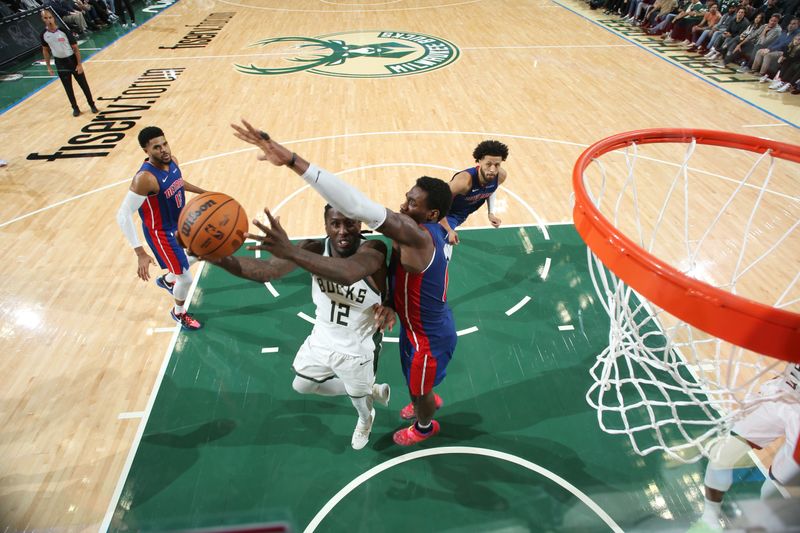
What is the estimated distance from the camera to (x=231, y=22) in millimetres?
15117

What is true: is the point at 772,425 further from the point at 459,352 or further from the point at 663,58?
the point at 663,58

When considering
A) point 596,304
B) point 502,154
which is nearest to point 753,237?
point 596,304

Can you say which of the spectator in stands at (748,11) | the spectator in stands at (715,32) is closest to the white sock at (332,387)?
the spectator in stands at (715,32)

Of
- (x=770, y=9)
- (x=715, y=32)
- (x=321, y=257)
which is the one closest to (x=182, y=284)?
(x=321, y=257)

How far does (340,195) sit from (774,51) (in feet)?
41.9

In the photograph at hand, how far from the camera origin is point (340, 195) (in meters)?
1.89

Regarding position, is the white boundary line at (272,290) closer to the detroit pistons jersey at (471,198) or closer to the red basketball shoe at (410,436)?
the detroit pistons jersey at (471,198)

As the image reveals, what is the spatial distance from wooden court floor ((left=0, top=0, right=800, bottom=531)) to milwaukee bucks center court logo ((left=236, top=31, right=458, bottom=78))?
3.6 inches

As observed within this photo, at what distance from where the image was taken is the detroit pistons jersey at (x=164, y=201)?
3.90 m

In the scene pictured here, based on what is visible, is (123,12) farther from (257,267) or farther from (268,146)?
(268,146)

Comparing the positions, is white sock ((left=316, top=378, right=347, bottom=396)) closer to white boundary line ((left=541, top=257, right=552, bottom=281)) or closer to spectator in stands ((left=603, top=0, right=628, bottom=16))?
white boundary line ((left=541, top=257, right=552, bottom=281))

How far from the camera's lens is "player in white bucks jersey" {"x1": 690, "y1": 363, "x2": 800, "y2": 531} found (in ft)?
8.04

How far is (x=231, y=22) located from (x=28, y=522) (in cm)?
1552

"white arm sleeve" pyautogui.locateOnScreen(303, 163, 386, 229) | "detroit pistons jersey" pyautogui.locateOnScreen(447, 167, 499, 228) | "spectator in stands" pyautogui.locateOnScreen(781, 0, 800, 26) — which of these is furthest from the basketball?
"spectator in stands" pyautogui.locateOnScreen(781, 0, 800, 26)
